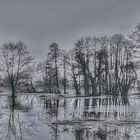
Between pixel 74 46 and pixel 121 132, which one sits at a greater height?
pixel 74 46

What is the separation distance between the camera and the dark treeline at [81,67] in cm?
4334

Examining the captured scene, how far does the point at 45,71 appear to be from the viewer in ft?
173

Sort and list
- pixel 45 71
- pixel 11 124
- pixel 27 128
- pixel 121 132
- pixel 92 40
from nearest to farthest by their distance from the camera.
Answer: pixel 121 132
pixel 27 128
pixel 11 124
pixel 92 40
pixel 45 71

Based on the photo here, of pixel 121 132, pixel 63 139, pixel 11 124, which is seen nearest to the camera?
pixel 63 139

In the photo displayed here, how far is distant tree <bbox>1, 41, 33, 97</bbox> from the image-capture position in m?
41.9

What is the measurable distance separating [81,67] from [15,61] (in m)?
13.0

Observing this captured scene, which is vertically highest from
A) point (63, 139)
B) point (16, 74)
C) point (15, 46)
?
point (15, 46)

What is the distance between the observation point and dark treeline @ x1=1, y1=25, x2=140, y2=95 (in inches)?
1706

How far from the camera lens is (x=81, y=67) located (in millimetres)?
48000

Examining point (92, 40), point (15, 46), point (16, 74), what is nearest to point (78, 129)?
point (16, 74)

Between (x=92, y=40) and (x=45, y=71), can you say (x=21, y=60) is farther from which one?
(x=92, y=40)

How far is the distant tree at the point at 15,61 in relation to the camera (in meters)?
41.9

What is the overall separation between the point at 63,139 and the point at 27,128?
8.13ft

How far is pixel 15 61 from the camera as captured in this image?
43.6 m
